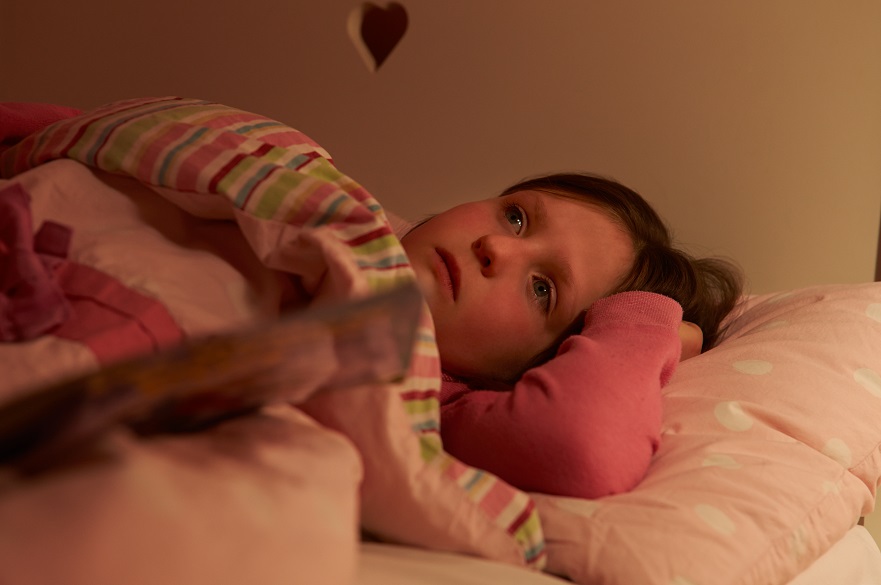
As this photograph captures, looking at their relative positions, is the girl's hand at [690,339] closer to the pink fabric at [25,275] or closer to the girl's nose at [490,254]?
the girl's nose at [490,254]

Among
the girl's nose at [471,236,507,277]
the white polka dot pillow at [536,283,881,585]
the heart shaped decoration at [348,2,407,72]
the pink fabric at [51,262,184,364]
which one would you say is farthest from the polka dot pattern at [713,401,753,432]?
the heart shaped decoration at [348,2,407,72]

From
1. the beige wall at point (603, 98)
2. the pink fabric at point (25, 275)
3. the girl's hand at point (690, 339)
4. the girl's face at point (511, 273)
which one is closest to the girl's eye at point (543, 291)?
the girl's face at point (511, 273)

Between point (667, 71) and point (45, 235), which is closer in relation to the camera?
point (45, 235)

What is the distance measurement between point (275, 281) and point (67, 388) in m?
0.43

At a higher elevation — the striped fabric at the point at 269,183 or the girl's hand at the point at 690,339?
the striped fabric at the point at 269,183

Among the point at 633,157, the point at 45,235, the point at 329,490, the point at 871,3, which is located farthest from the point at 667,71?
the point at 329,490

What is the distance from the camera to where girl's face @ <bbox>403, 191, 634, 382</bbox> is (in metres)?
1.05

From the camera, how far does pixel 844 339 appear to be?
1137 millimetres

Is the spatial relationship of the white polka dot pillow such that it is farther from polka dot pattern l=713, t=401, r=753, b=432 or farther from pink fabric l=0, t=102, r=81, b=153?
pink fabric l=0, t=102, r=81, b=153

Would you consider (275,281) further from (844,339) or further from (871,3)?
(871,3)

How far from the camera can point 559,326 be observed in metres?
1.12

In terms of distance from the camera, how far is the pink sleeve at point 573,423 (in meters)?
0.82

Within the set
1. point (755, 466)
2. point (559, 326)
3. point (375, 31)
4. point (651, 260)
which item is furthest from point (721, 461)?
point (375, 31)

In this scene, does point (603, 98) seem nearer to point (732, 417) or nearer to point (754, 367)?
point (754, 367)
